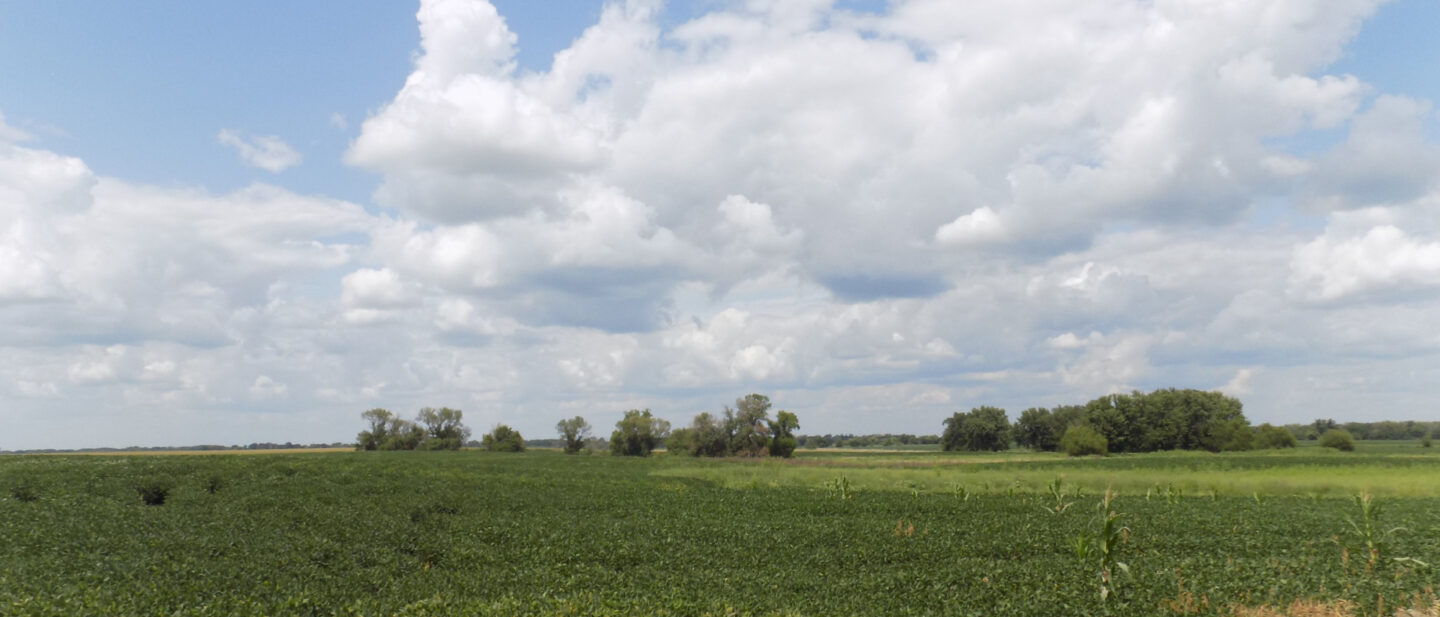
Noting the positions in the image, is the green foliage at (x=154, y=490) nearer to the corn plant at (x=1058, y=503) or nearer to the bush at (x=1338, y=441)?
the corn plant at (x=1058, y=503)

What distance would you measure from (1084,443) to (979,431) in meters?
43.5

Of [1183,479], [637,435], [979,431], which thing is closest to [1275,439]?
[979,431]

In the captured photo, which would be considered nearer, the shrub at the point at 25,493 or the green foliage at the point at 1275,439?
the shrub at the point at 25,493

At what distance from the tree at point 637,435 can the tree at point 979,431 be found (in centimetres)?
6543

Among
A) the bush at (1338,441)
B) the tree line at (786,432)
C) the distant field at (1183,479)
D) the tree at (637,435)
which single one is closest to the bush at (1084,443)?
the tree line at (786,432)

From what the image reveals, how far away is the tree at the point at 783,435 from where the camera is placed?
11888cm

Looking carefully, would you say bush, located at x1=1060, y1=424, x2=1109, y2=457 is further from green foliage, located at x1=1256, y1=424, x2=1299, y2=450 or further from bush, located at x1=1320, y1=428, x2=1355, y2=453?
bush, located at x1=1320, y1=428, x2=1355, y2=453

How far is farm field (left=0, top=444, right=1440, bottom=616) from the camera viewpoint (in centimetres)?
1573

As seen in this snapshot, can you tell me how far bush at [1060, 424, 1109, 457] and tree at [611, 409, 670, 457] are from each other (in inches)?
2617

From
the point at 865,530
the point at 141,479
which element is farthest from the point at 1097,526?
the point at 141,479

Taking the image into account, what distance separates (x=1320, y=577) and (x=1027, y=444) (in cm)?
15431

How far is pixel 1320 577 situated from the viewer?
58.9 feet

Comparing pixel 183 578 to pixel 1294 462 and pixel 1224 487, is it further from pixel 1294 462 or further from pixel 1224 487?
pixel 1294 462

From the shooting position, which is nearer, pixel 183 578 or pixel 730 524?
pixel 183 578
